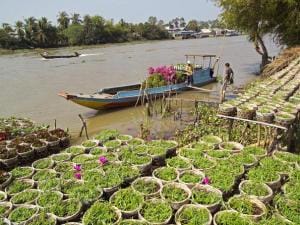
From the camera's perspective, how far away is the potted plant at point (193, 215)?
3.36 metres

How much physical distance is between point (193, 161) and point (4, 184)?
9.11 ft

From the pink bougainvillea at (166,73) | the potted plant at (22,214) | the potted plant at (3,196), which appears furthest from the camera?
the pink bougainvillea at (166,73)

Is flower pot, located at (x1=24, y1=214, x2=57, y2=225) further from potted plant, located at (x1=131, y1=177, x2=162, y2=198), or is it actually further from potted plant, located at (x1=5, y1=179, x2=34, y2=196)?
potted plant, located at (x1=131, y1=177, x2=162, y2=198)

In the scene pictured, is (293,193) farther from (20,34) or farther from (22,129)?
(20,34)

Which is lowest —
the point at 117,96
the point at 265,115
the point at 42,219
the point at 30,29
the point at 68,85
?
the point at 68,85

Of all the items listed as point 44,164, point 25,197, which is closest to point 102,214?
point 25,197

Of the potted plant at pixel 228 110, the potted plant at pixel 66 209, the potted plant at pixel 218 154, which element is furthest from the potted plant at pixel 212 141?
the potted plant at pixel 66 209

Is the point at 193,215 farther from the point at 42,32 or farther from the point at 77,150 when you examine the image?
the point at 42,32

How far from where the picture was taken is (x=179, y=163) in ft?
15.4

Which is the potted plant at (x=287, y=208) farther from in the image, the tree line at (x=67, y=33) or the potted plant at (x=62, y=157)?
the tree line at (x=67, y=33)

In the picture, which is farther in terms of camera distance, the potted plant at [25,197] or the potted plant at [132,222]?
the potted plant at [25,197]

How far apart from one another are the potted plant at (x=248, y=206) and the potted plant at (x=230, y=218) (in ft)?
0.37

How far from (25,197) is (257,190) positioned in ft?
9.63

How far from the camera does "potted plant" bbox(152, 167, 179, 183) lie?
170 inches
